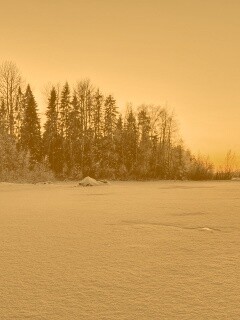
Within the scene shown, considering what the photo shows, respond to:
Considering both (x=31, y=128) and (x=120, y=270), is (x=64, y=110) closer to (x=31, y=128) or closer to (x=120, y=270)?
(x=31, y=128)

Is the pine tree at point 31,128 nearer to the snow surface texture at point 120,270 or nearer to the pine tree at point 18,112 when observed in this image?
the pine tree at point 18,112

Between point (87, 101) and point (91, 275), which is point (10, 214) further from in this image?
point (87, 101)

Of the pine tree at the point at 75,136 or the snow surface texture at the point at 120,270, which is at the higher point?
the pine tree at the point at 75,136

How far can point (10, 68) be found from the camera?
40188 mm

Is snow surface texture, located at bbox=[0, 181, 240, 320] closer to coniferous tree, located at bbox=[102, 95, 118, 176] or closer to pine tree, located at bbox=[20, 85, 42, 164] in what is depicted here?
coniferous tree, located at bbox=[102, 95, 118, 176]

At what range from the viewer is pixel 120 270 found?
412 centimetres

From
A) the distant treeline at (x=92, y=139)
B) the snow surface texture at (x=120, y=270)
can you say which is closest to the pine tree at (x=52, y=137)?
the distant treeline at (x=92, y=139)

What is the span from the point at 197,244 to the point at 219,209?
4910 mm

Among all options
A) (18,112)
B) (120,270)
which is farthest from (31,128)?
(120,270)

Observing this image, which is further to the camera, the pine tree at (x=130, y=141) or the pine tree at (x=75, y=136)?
the pine tree at (x=130, y=141)

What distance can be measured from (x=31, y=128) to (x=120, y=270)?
4381cm

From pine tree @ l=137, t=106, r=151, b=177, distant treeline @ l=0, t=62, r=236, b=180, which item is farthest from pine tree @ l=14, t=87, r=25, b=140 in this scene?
pine tree @ l=137, t=106, r=151, b=177

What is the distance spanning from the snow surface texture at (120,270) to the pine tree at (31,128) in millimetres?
39347

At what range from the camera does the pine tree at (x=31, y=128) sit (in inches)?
1810
